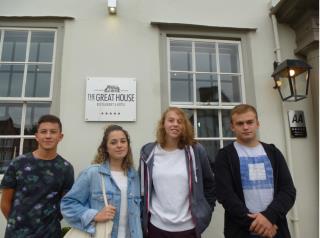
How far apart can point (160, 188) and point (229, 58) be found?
2508mm

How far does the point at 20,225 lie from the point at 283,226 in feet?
5.76

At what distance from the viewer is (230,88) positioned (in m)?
4.00

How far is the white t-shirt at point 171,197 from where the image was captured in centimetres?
207

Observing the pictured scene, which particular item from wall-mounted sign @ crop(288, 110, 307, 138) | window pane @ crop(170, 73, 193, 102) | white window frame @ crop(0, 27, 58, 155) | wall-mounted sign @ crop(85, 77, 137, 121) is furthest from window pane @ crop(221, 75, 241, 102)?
white window frame @ crop(0, 27, 58, 155)

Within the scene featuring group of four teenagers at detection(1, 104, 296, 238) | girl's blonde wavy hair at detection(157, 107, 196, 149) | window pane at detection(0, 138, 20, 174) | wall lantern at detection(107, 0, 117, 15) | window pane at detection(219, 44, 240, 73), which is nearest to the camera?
group of four teenagers at detection(1, 104, 296, 238)

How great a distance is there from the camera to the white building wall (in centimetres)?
350

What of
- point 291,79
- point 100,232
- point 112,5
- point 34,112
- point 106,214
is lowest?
point 100,232

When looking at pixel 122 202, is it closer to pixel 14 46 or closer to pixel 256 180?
pixel 256 180

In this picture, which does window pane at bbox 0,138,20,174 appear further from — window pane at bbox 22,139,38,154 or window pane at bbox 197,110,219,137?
window pane at bbox 197,110,219,137

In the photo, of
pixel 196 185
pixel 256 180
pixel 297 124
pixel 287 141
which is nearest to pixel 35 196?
pixel 196 185

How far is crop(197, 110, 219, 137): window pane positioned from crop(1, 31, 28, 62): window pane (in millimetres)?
2247

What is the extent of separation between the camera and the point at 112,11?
12.4 feet

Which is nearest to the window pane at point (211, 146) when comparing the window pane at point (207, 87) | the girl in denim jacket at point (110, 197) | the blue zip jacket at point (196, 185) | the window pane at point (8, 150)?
the window pane at point (207, 87)

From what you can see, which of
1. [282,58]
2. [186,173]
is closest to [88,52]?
[186,173]
